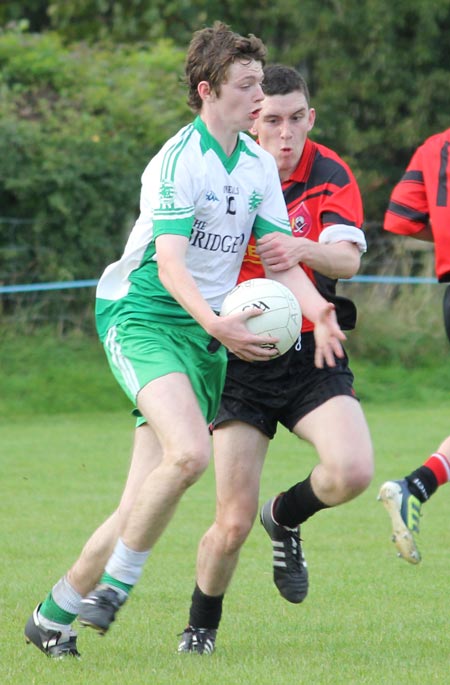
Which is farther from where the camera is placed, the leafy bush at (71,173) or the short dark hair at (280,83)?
the leafy bush at (71,173)

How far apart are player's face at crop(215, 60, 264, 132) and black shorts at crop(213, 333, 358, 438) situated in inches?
46.0

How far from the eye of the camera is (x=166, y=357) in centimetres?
516

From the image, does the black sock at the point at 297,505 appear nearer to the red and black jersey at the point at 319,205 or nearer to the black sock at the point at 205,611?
the black sock at the point at 205,611

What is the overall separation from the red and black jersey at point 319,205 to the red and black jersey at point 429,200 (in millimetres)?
539

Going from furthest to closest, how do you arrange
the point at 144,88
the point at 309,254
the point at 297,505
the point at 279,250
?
the point at 144,88, the point at 297,505, the point at 309,254, the point at 279,250

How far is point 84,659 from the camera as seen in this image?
539cm

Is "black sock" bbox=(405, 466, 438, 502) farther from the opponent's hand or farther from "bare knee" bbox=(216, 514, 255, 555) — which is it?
the opponent's hand

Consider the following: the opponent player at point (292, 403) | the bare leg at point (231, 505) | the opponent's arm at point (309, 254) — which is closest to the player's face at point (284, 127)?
the opponent player at point (292, 403)

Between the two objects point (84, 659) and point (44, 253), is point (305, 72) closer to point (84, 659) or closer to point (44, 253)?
point (44, 253)

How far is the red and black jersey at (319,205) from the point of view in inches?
238

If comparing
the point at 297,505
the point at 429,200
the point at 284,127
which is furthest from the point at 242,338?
the point at 429,200

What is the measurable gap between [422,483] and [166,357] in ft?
5.78

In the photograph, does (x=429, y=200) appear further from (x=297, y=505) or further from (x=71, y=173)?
(x=71, y=173)

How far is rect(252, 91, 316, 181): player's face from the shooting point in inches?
243
